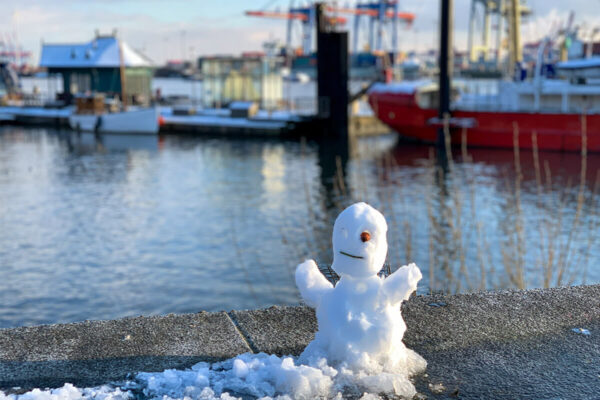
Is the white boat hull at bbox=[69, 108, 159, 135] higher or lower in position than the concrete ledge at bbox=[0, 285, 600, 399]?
higher

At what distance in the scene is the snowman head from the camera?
3.08m

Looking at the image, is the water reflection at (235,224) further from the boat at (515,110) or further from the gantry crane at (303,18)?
the gantry crane at (303,18)

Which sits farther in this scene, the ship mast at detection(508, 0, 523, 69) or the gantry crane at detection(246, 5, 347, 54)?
the gantry crane at detection(246, 5, 347, 54)

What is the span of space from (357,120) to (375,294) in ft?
124

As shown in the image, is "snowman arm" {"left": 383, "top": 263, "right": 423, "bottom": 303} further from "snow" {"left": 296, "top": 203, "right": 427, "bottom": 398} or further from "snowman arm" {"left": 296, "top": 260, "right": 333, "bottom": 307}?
"snowman arm" {"left": 296, "top": 260, "right": 333, "bottom": 307}

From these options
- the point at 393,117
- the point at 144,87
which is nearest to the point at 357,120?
the point at 393,117

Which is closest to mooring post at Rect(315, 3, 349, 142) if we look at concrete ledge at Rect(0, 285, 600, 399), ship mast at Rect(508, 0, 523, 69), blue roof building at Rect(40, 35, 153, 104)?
ship mast at Rect(508, 0, 523, 69)

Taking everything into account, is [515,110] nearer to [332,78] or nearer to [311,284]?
[332,78]

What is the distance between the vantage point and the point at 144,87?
174 ft

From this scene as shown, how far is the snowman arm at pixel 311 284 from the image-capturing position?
3.21 m

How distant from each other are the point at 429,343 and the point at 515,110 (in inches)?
1127

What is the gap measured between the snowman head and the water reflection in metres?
3.21

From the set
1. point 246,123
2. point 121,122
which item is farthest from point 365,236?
point 121,122

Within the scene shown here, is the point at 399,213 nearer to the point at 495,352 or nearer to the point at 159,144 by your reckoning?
the point at 495,352
